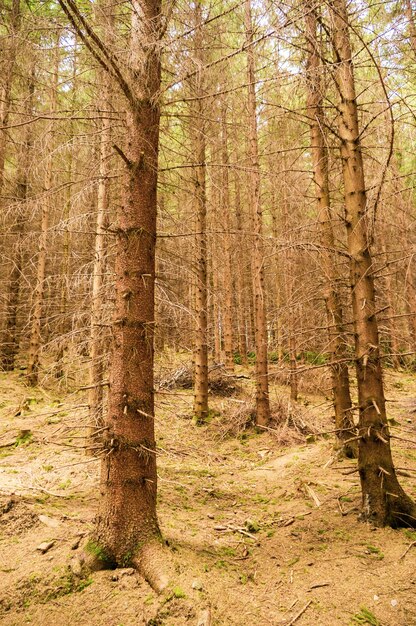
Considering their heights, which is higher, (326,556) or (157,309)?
(157,309)

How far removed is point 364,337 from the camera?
13.4 ft

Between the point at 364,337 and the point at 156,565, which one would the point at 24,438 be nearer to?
the point at 156,565

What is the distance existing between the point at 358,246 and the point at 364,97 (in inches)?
81.2

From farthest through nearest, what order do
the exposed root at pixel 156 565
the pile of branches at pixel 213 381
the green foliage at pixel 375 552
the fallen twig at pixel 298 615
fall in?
the pile of branches at pixel 213 381
the green foliage at pixel 375 552
the exposed root at pixel 156 565
the fallen twig at pixel 298 615

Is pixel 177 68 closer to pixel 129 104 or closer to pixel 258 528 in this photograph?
pixel 129 104

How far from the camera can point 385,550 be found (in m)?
3.42

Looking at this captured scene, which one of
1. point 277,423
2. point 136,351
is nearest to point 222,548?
point 136,351

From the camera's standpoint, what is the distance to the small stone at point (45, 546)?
135 inches

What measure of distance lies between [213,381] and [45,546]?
876 centimetres

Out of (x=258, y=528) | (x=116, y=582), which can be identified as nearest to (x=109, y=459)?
(x=116, y=582)

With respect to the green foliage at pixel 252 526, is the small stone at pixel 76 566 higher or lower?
higher

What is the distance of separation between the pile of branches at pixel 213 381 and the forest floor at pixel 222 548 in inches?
197

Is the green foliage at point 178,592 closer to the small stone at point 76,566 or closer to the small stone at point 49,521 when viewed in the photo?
the small stone at point 76,566

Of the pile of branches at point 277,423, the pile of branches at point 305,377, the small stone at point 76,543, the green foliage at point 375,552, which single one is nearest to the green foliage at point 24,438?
the pile of branches at point 277,423
